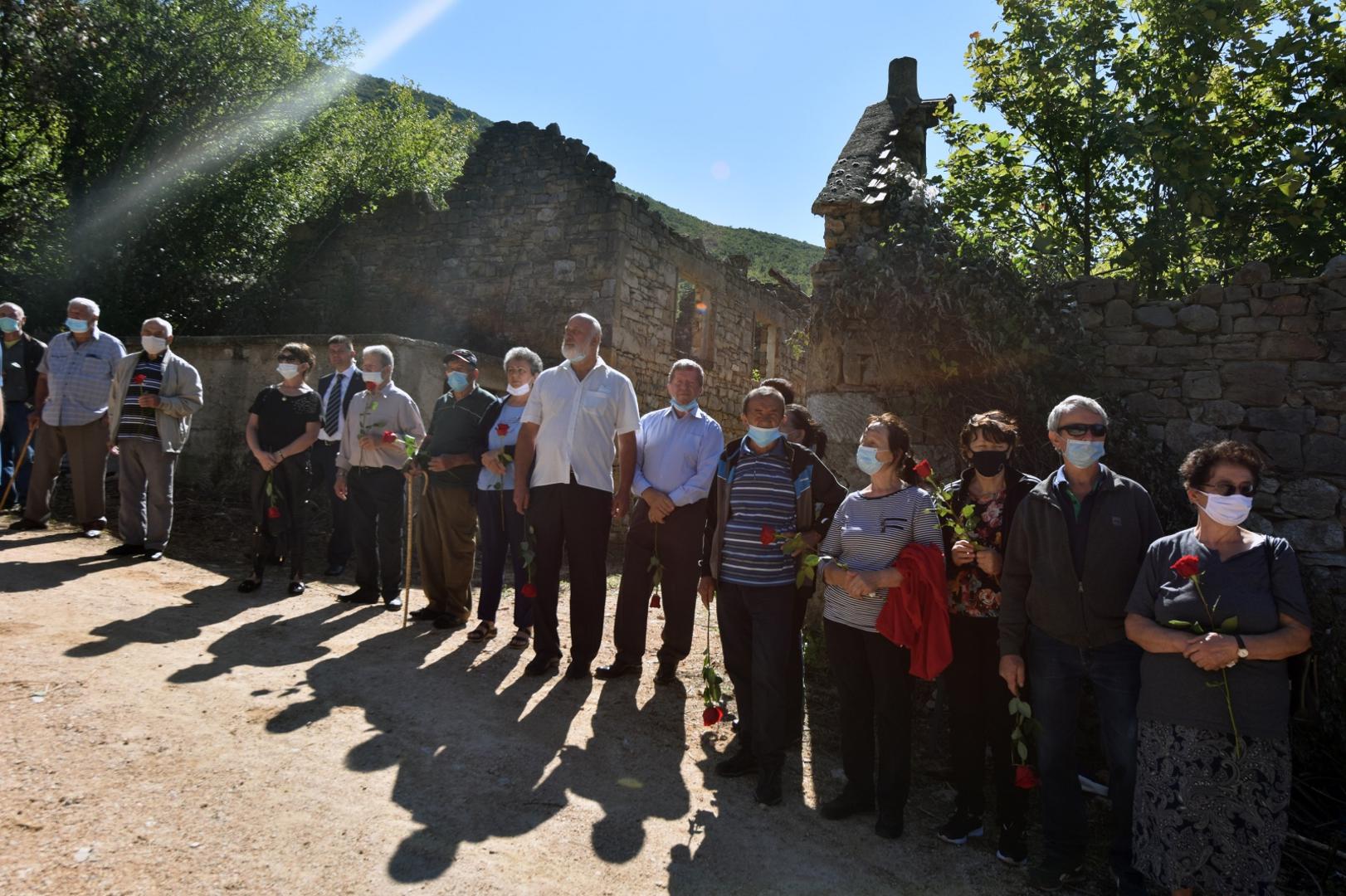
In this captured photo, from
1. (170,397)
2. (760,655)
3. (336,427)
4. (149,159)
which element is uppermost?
(149,159)

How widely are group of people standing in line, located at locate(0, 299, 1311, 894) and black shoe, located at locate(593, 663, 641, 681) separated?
28mm

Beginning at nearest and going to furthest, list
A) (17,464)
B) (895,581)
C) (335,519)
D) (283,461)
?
(895,581) → (283,461) → (335,519) → (17,464)

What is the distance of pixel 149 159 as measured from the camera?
13.1 meters

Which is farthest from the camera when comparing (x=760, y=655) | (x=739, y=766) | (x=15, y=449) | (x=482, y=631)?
(x=15, y=449)

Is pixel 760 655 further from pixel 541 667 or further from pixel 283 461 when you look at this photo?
pixel 283 461

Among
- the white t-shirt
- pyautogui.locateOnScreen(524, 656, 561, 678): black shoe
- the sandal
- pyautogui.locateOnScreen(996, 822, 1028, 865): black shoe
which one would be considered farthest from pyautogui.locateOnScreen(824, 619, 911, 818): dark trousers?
the sandal

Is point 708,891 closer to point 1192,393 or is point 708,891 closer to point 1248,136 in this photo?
point 1192,393

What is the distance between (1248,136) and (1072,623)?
19.7ft

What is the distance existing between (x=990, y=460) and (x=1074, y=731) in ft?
3.57

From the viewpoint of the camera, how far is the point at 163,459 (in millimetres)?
6465

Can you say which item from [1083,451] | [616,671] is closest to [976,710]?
[1083,451]

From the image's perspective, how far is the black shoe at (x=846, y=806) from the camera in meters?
3.58

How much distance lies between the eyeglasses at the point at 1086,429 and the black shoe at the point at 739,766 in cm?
199

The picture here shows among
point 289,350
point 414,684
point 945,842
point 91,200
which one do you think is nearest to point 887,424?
point 945,842
